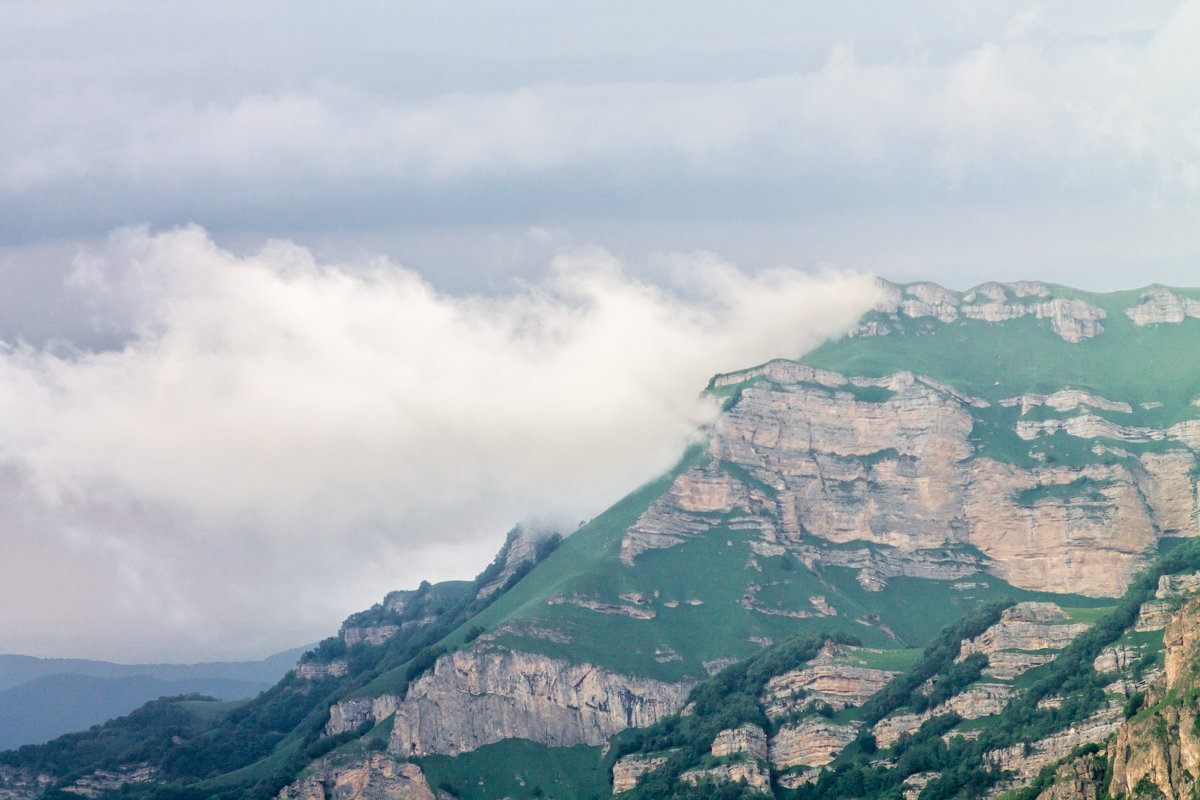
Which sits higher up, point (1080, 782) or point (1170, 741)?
point (1170, 741)

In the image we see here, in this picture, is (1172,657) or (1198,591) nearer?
(1172,657)

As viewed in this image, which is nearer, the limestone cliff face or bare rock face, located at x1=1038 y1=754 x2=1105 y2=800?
the limestone cliff face

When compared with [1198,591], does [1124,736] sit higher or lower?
lower

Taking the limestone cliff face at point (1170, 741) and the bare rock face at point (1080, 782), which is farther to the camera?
the bare rock face at point (1080, 782)

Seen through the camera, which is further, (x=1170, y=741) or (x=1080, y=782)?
Result: (x=1080, y=782)

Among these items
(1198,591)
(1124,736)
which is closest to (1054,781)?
(1124,736)

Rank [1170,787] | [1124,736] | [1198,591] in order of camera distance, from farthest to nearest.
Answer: [1198,591], [1124,736], [1170,787]

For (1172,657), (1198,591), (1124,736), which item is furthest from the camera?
(1198,591)

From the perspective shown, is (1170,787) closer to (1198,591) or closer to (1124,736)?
(1124,736)
